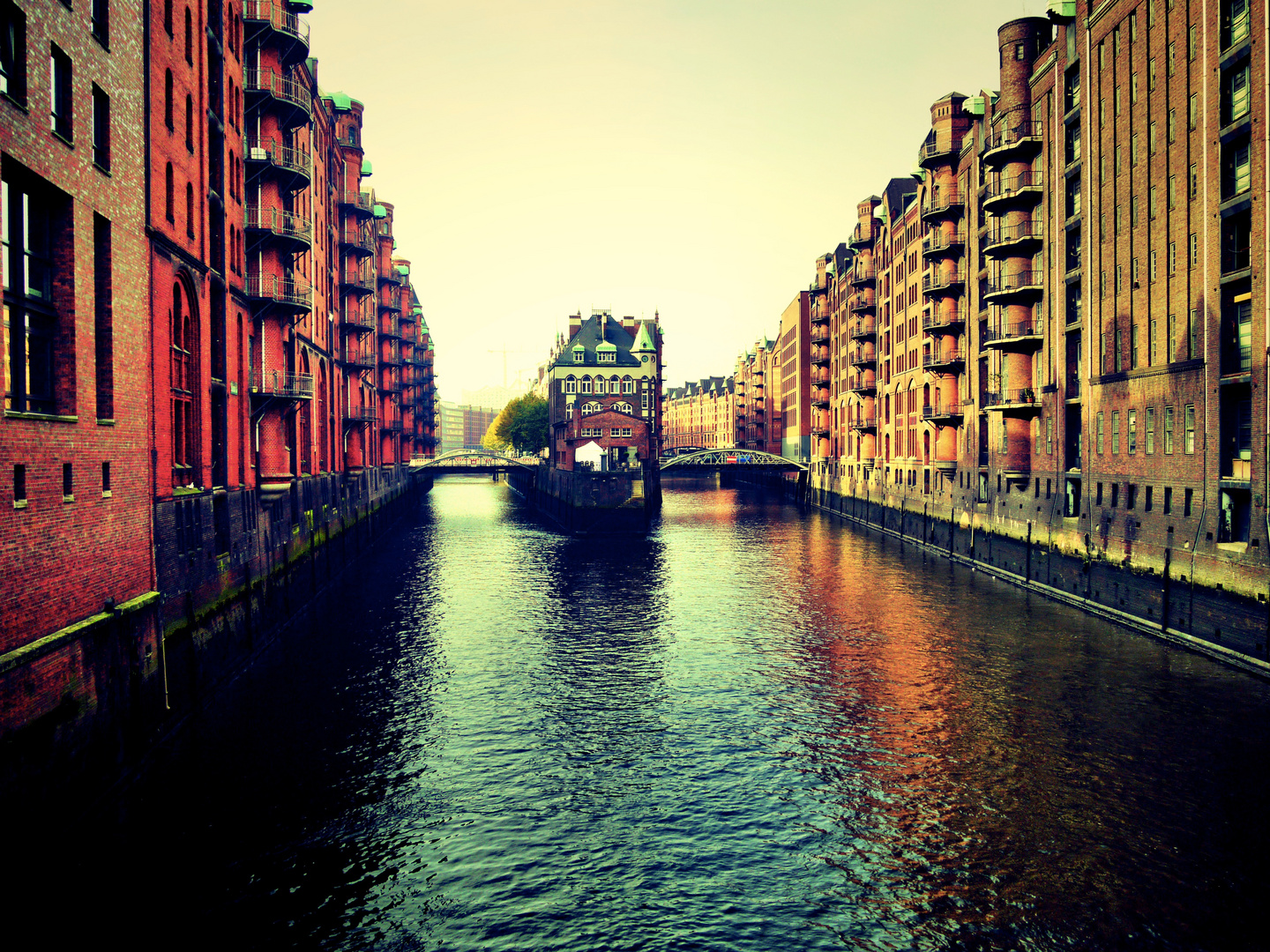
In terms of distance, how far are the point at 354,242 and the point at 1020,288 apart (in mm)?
45397

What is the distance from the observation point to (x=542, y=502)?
95438 millimetres

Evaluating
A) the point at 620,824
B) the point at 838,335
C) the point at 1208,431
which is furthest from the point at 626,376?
the point at 620,824

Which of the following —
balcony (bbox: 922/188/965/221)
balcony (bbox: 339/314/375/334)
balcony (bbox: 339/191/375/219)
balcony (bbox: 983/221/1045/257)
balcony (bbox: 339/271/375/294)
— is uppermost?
balcony (bbox: 339/191/375/219)

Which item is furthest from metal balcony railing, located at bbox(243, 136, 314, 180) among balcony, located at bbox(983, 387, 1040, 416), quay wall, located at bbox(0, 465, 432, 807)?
balcony, located at bbox(983, 387, 1040, 416)

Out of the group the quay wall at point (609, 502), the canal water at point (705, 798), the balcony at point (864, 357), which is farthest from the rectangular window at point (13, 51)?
the balcony at point (864, 357)

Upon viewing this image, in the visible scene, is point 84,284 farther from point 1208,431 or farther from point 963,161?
point 963,161

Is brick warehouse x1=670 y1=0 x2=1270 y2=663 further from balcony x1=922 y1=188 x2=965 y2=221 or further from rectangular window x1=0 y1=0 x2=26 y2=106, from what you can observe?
rectangular window x1=0 y1=0 x2=26 y2=106

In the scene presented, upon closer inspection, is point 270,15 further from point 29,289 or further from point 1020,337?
point 1020,337

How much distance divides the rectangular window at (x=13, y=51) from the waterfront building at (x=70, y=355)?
0.03m

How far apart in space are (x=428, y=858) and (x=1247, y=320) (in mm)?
32834

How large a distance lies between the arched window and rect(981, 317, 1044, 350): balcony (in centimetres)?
3995

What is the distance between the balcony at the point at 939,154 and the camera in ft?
205

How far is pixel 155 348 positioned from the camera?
24047mm

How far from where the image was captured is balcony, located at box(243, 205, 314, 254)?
38188 millimetres
